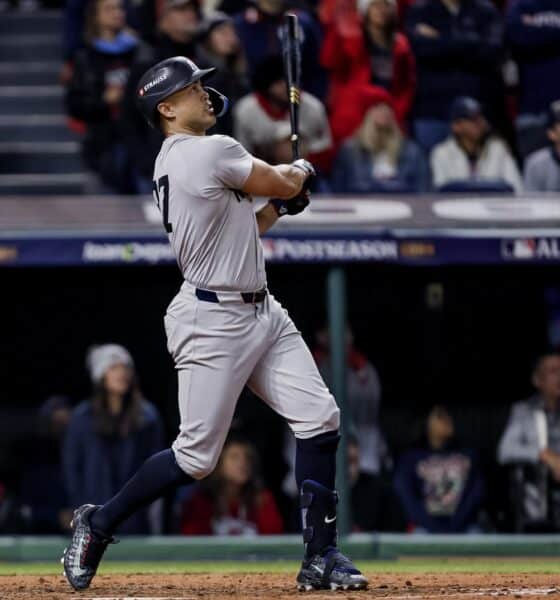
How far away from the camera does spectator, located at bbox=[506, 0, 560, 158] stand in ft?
33.8

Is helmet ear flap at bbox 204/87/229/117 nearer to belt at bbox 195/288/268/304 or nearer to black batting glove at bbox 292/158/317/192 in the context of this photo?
black batting glove at bbox 292/158/317/192

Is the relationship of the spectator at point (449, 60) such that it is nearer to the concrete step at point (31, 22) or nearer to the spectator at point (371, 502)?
the spectator at point (371, 502)

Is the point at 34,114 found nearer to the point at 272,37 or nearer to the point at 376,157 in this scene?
the point at 272,37

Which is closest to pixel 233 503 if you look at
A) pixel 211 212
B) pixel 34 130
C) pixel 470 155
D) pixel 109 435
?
pixel 109 435

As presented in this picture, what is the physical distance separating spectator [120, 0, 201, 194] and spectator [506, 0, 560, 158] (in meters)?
2.06

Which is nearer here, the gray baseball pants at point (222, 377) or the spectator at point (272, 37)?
the gray baseball pants at point (222, 377)

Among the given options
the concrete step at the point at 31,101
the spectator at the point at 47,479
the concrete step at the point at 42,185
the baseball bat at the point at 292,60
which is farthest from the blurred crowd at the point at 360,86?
the baseball bat at the point at 292,60

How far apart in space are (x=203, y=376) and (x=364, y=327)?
4.68 metres

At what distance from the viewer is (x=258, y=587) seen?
546 centimetres

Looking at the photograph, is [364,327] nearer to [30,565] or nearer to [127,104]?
[127,104]

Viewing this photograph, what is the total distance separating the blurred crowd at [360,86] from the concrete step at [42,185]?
18 centimetres

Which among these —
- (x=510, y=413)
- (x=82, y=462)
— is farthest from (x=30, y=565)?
(x=510, y=413)

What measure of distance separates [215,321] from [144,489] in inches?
24.0

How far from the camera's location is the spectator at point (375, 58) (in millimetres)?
10062
